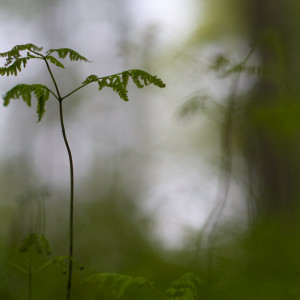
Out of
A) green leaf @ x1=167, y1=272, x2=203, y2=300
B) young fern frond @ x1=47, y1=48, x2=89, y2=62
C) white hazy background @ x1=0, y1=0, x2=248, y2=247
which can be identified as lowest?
green leaf @ x1=167, y1=272, x2=203, y2=300

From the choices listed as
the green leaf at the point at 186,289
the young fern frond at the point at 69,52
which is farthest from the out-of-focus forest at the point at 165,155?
the young fern frond at the point at 69,52

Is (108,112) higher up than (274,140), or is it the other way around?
(108,112)

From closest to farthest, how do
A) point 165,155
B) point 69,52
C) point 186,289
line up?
point 186,289
point 69,52
point 165,155

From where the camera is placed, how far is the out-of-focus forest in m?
2.57

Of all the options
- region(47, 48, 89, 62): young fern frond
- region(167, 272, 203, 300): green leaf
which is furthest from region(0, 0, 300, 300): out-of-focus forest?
region(47, 48, 89, 62): young fern frond

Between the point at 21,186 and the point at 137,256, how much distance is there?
2.82m

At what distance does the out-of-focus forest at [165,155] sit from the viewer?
101 inches

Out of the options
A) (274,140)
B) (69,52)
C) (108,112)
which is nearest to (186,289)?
(69,52)

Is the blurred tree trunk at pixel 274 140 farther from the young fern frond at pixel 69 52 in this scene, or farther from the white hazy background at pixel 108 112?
the young fern frond at pixel 69 52

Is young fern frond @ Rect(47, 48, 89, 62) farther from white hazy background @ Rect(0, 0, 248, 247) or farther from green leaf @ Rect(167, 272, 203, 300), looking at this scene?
white hazy background @ Rect(0, 0, 248, 247)

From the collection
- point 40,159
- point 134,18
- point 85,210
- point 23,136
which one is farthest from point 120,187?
point 134,18

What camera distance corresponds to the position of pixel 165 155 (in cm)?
660

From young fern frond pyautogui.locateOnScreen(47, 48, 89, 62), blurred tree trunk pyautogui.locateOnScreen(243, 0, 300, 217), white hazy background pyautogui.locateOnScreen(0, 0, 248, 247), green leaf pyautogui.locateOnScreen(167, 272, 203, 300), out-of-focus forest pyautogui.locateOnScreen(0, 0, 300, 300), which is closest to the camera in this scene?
green leaf pyautogui.locateOnScreen(167, 272, 203, 300)

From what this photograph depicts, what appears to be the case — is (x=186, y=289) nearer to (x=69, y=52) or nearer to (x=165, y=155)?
(x=69, y=52)
